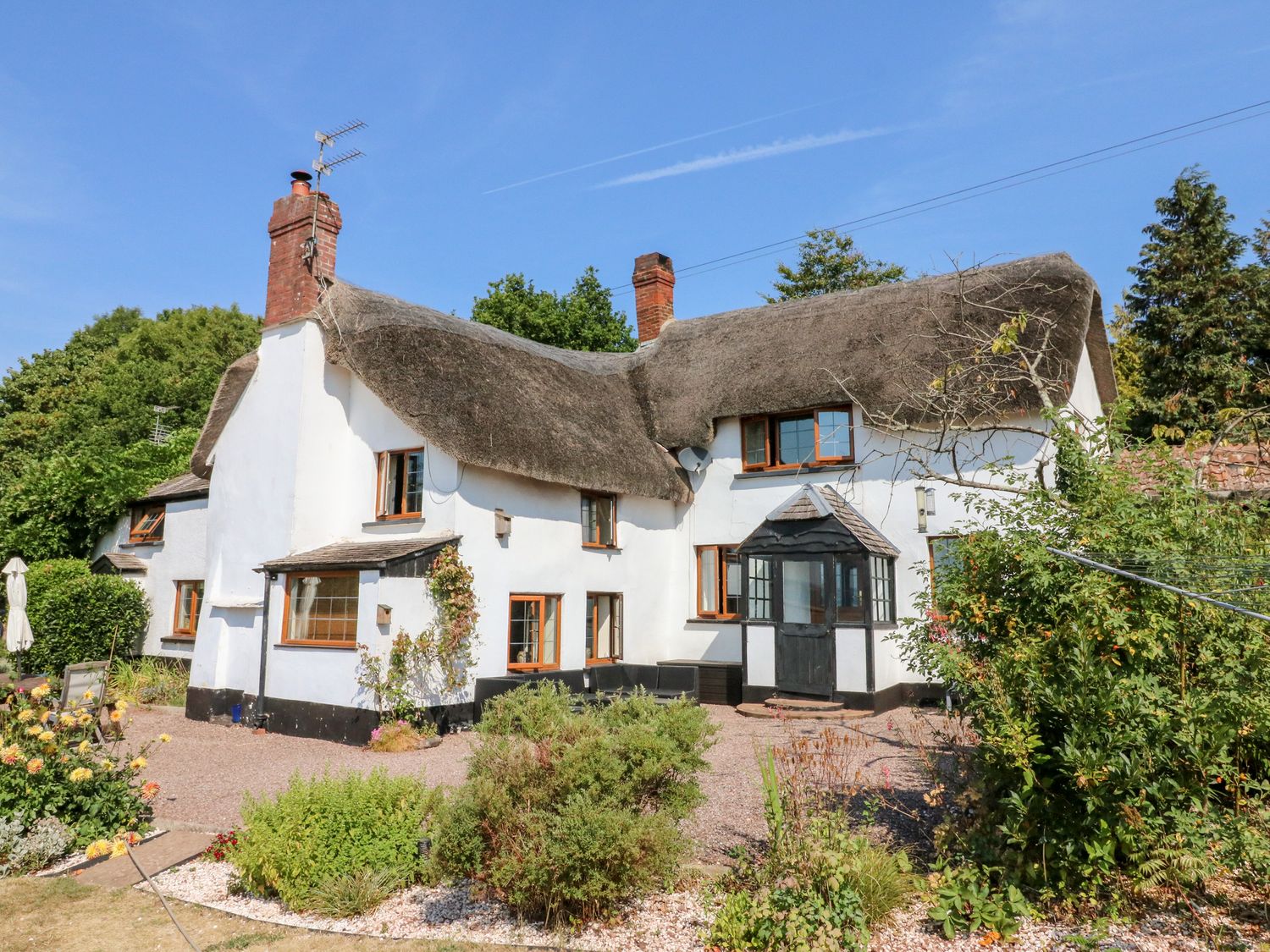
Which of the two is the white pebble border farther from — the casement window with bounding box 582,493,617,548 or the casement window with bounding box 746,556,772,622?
the casement window with bounding box 582,493,617,548

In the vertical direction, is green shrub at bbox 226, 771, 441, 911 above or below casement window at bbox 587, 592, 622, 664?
below

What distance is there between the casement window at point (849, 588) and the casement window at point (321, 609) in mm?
7193

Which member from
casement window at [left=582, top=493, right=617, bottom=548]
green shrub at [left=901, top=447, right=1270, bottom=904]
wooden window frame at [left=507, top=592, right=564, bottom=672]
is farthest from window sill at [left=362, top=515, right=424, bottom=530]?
green shrub at [left=901, top=447, right=1270, bottom=904]

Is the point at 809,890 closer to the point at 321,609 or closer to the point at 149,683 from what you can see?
the point at 321,609

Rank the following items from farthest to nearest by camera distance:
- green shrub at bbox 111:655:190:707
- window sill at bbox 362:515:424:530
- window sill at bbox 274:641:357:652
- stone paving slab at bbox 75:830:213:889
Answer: green shrub at bbox 111:655:190:707
window sill at bbox 362:515:424:530
window sill at bbox 274:641:357:652
stone paving slab at bbox 75:830:213:889

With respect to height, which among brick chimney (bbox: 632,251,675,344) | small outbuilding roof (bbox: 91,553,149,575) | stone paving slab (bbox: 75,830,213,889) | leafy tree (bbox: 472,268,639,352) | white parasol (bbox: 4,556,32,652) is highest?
leafy tree (bbox: 472,268,639,352)

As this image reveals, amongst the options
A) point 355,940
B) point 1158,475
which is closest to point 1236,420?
point 1158,475

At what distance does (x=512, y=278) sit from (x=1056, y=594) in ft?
93.6

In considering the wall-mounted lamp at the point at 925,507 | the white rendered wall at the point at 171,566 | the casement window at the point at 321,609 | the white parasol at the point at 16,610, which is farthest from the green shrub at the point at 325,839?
the white rendered wall at the point at 171,566

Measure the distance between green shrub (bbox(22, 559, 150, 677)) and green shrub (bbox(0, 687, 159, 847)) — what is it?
36.1 ft

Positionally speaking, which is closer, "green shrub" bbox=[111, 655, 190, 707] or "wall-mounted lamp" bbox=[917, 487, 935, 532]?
"wall-mounted lamp" bbox=[917, 487, 935, 532]

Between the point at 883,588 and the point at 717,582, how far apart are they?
352 centimetres

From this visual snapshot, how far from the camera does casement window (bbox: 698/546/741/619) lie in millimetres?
16109

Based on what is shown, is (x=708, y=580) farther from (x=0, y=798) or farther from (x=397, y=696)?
(x=0, y=798)
